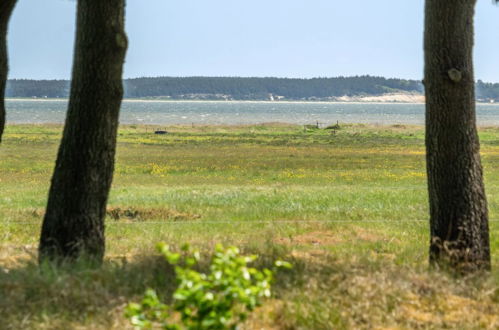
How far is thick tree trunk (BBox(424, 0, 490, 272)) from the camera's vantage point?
8.55m

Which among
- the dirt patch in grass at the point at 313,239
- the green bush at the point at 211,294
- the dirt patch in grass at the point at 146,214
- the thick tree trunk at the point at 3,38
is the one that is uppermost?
the thick tree trunk at the point at 3,38

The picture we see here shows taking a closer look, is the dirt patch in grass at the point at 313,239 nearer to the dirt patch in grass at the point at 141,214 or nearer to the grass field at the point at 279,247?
the grass field at the point at 279,247

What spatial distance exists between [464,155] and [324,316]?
121 inches

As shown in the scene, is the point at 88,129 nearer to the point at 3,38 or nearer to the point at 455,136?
the point at 3,38

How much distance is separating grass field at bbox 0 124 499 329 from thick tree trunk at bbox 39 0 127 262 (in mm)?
490

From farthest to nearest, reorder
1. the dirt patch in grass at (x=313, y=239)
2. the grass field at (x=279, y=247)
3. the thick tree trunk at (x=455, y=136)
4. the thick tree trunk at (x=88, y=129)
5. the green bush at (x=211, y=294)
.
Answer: the dirt patch in grass at (x=313, y=239)
the thick tree trunk at (x=455, y=136)
the thick tree trunk at (x=88, y=129)
the grass field at (x=279, y=247)
the green bush at (x=211, y=294)

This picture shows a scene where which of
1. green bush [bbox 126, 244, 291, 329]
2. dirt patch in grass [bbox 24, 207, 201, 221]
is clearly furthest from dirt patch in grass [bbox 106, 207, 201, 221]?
green bush [bbox 126, 244, 291, 329]

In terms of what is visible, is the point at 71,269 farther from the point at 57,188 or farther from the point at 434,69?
the point at 434,69

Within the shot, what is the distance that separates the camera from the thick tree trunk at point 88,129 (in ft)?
27.5

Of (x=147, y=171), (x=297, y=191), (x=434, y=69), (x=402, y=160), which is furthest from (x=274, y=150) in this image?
(x=434, y=69)

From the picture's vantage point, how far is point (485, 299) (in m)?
7.15

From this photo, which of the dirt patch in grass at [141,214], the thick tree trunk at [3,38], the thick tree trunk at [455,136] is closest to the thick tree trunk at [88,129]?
the thick tree trunk at [3,38]

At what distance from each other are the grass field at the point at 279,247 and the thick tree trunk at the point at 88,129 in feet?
1.61

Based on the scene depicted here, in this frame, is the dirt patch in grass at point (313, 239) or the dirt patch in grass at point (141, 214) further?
the dirt patch in grass at point (141, 214)
